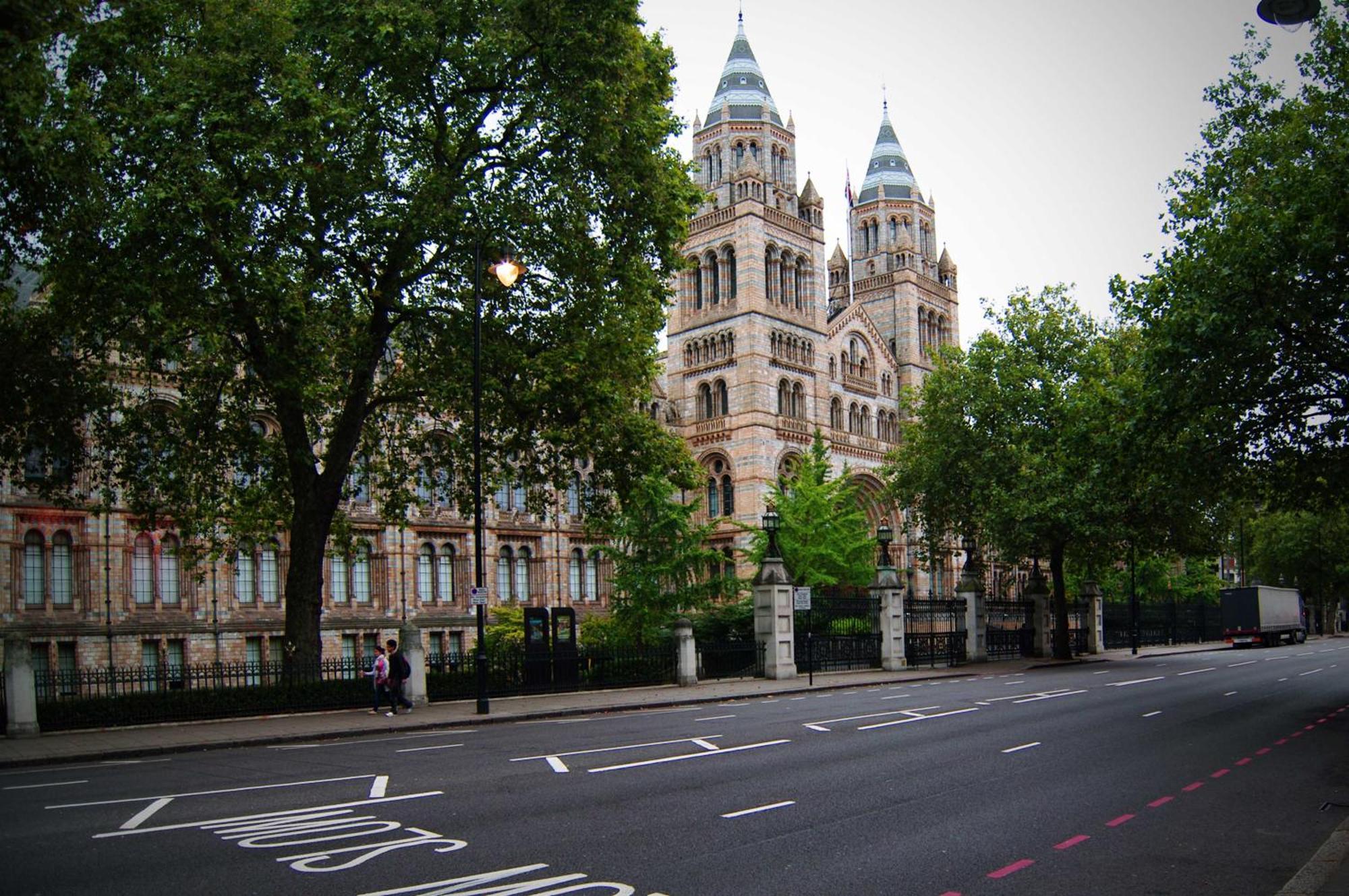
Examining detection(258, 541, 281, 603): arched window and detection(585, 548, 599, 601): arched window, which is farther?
detection(585, 548, 599, 601): arched window

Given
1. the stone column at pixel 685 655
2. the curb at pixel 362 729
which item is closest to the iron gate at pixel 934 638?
the curb at pixel 362 729

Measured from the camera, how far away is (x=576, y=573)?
174ft

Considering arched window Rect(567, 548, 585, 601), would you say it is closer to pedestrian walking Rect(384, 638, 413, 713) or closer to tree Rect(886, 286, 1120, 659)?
tree Rect(886, 286, 1120, 659)

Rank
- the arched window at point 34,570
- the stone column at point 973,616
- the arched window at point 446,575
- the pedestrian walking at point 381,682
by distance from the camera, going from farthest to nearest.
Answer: the arched window at point 446,575 < the stone column at point 973,616 < the arched window at point 34,570 < the pedestrian walking at point 381,682

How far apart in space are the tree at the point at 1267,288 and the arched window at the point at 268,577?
3102 cm

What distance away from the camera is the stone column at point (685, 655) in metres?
27.2

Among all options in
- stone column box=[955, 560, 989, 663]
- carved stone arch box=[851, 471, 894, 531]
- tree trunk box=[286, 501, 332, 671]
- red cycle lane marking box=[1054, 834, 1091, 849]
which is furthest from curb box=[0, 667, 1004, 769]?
carved stone arch box=[851, 471, 894, 531]

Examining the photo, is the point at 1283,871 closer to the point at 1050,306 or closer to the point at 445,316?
the point at 445,316

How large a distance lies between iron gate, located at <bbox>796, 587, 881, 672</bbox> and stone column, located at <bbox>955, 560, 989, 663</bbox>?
4.70 m

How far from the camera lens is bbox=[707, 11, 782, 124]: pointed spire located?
62844 mm

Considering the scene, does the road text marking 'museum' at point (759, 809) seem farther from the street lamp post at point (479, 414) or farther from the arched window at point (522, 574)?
the arched window at point (522, 574)

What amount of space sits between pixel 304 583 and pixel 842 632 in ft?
61.2

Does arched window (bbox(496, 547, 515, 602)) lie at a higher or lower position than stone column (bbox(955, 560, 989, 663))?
higher

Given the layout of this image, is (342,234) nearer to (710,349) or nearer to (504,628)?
(504,628)
